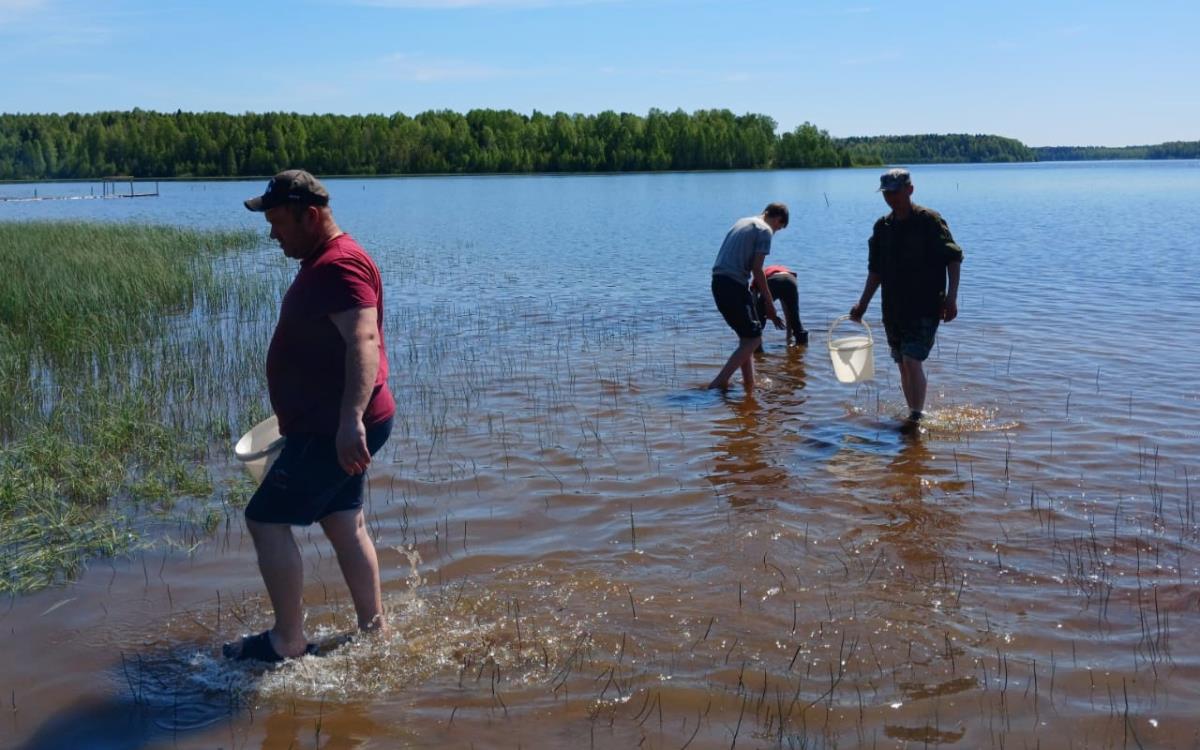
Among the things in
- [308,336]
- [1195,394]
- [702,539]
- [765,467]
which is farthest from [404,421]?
[1195,394]

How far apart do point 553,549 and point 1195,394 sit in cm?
672

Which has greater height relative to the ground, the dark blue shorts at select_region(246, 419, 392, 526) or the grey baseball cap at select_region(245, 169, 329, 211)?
the grey baseball cap at select_region(245, 169, 329, 211)

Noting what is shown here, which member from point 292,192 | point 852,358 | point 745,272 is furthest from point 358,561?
point 745,272

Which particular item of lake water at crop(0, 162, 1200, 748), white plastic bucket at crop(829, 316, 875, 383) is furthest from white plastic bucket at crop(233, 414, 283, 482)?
white plastic bucket at crop(829, 316, 875, 383)

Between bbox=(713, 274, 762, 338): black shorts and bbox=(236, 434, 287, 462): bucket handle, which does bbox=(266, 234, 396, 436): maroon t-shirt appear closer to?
bbox=(236, 434, 287, 462): bucket handle

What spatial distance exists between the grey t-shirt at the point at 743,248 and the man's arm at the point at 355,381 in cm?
614

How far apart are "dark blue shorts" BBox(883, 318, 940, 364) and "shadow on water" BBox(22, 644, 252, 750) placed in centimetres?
565

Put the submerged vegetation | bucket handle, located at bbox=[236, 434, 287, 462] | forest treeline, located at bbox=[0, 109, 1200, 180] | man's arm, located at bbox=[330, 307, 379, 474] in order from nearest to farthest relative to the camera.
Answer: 1. man's arm, located at bbox=[330, 307, 379, 474]
2. bucket handle, located at bbox=[236, 434, 287, 462]
3. the submerged vegetation
4. forest treeline, located at bbox=[0, 109, 1200, 180]

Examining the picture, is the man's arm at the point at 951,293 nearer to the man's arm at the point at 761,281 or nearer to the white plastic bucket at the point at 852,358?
the white plastic bucket at the point at 852,358

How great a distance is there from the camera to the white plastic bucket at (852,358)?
9234mm

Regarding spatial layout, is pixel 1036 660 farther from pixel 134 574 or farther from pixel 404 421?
pixel 404 421

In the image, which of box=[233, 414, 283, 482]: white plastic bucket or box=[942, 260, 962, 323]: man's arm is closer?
box=[233, 414, 283, 482]: white plastic bucket

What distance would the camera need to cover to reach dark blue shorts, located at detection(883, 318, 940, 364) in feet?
27.0

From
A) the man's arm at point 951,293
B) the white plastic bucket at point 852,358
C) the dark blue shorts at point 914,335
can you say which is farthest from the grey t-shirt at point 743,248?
the man's arm at point 951,293
